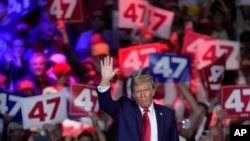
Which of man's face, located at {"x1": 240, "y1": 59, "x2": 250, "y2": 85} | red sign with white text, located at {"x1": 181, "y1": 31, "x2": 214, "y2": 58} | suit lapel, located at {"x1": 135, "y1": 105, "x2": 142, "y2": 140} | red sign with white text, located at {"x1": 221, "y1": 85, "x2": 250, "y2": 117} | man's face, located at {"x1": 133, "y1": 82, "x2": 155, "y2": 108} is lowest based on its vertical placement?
red sign with white text, located at {"x1": 221, "y1": 85, "x2": 250, "y2": 117}

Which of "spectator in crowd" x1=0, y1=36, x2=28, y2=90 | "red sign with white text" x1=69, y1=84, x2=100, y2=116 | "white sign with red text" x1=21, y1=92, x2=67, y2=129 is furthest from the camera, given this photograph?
"spectator in crowd" x1=0, y1=36, x2=28, y2=90

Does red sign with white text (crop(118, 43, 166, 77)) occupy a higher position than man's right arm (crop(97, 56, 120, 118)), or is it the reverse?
man's right arm (crop(97, 56, 120, 118))

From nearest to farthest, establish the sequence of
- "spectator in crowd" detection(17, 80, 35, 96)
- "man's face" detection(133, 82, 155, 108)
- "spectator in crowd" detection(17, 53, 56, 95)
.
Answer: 1. "man's face" detection(133, 82, 155, 108)
2. "spectator in crowd" detection(17, 80, 35, 96)
3. "spectator in crowd" detection(17, 53, 56, 95)

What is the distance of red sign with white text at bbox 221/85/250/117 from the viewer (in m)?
11.0

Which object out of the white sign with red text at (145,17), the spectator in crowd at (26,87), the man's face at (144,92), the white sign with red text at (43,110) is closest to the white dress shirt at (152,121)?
the man's face at (144,92)

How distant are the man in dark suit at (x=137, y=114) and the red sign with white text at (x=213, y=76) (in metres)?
3.21

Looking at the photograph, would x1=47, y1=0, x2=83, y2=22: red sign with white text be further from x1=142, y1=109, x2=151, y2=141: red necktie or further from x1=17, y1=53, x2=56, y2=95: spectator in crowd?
x1=142, y1=109, x2=151, y2=141: red necktie

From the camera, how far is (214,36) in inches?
546

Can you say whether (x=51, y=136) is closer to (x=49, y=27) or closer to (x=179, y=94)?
(x=179, y=94)

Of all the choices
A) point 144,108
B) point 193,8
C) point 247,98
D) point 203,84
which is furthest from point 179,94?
point 144,108

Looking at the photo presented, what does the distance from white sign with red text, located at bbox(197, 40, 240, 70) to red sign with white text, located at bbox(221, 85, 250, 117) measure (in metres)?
1.58

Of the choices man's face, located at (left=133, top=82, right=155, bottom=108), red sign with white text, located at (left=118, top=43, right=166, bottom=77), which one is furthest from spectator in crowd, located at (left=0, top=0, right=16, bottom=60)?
man's face, located at (left=133, top=82, right=155, bottom=108)

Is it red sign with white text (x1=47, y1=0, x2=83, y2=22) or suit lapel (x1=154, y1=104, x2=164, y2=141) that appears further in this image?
red sign with white text (x1=47, y1=0, x2=83, y2=22)

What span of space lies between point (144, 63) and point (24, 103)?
203 centimetres
